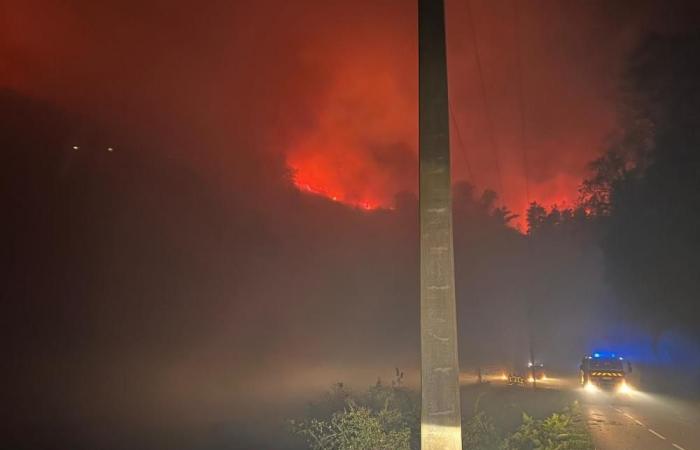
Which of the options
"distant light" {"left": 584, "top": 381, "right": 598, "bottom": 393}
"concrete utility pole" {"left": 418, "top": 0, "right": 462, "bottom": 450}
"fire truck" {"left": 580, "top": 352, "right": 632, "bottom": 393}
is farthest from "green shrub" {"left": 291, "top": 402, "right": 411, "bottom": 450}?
"distant light" {"left": 584, "top": 381, "right": 598, "bottom": 393}

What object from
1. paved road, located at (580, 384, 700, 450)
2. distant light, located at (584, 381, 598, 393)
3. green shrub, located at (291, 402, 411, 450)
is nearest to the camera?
green shrub, located at (291, 402, 411, 450)

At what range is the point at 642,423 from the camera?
18031 millimetres

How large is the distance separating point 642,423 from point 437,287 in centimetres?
1767

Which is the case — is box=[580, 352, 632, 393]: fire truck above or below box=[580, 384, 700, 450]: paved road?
above

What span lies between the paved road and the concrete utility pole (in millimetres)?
10248

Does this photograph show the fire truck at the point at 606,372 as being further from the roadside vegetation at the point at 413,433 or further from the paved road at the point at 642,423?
the roadside vegetation at the point at 413,433

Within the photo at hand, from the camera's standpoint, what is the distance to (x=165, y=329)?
3022cm

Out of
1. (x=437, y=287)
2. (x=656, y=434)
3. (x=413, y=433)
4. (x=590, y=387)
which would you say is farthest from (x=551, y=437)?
(x=590, y=387)

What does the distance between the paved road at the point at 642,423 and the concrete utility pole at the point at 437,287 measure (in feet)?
33.6

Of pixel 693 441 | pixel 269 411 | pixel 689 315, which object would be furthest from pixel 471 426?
pixel 689 315

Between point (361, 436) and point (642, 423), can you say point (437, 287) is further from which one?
point (642, 423)

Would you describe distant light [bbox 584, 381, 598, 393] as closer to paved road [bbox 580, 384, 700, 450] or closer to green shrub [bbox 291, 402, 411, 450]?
paved road [bbox 580, 384, 700, 450]

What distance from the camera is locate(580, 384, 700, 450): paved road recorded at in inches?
542

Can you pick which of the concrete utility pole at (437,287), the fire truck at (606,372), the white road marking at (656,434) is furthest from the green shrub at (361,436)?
the fire truck at (606,372)
